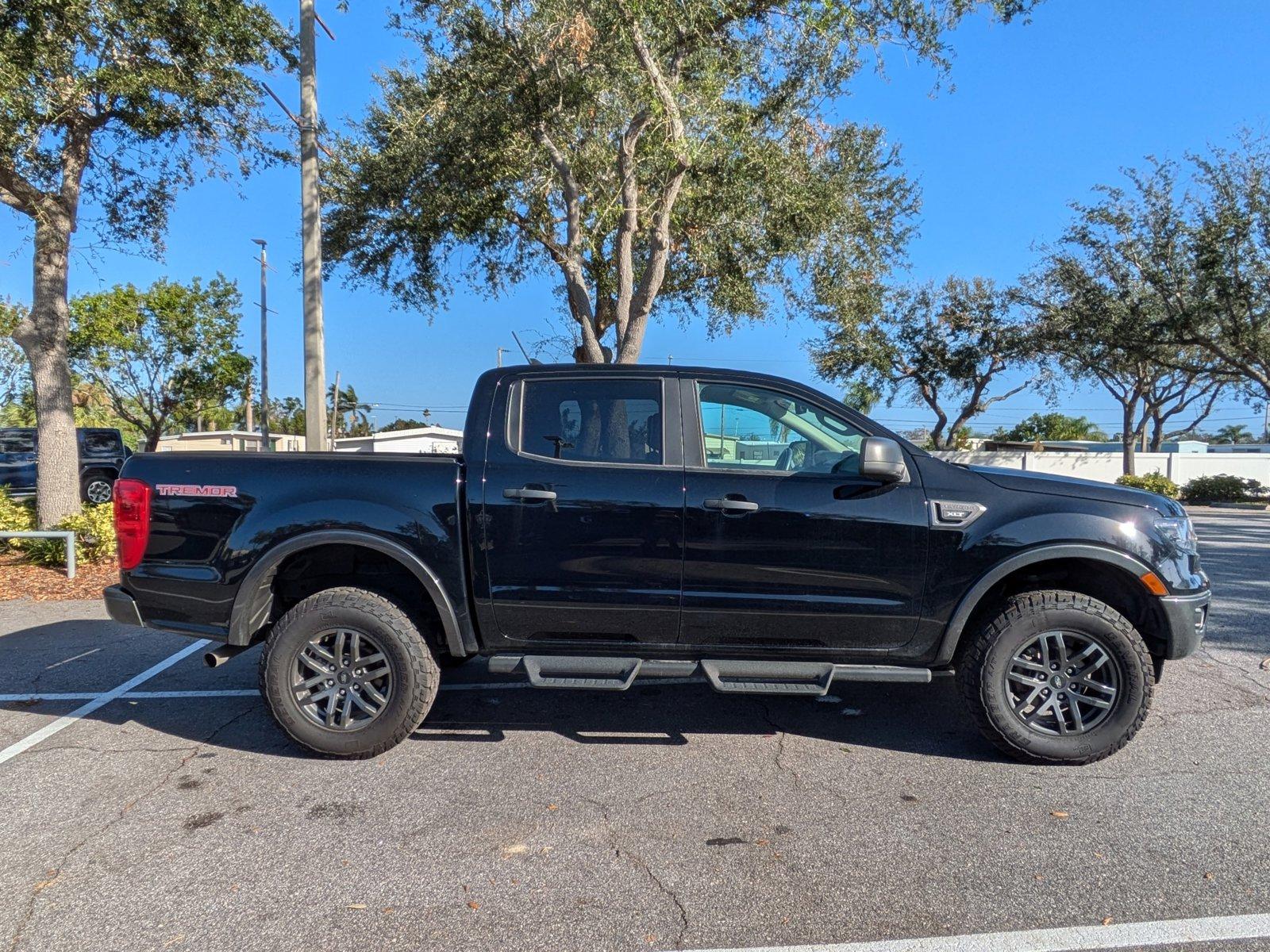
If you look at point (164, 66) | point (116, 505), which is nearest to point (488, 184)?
point (164, 66)

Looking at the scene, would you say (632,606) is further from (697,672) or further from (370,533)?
(370,533)

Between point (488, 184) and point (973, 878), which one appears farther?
point (488, 184)

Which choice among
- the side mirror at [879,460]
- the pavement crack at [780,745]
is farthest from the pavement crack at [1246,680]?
the side mirror at [879,460]

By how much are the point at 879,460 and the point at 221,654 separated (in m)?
3.46

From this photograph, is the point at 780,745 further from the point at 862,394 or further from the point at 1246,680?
the point at 862,394

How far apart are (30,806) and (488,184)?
9897 mm

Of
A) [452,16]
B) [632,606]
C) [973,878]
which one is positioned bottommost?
[973,878]

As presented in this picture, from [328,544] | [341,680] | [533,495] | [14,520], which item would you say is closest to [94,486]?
[14,520]

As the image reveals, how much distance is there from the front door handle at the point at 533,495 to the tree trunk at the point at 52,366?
815 cm

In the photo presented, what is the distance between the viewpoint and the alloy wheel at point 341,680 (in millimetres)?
3844

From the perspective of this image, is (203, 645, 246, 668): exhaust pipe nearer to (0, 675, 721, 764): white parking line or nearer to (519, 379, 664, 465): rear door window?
(0, 675, 721, 764): white parking line

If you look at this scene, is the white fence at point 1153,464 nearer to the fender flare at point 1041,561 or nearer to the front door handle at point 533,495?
the fender flare at point 1041,561

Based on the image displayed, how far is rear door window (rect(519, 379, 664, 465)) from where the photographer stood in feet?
13.0

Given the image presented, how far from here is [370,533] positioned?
3.84 meters
